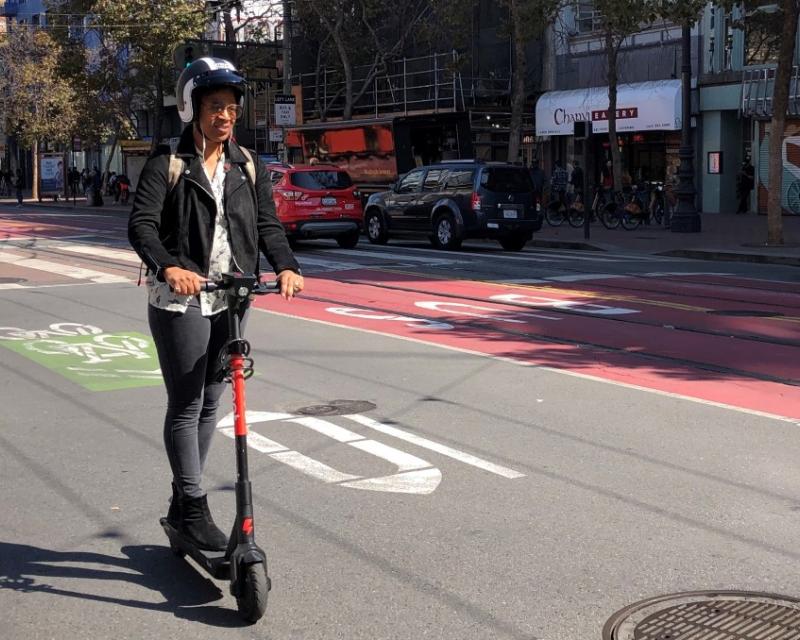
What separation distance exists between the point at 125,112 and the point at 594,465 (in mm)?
46985

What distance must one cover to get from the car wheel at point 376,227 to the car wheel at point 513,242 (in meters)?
2.69

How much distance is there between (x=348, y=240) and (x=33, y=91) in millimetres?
39891

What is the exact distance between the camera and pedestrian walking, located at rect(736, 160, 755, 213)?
1329 inches

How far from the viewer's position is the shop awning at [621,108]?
1330 inches

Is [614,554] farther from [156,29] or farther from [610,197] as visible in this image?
[156,29]

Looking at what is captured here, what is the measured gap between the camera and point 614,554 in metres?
4.82

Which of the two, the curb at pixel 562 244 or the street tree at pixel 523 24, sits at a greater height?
the street tree at pixel 523 24

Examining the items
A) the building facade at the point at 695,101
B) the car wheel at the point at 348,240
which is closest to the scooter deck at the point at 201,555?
the car wheel at the point at 348,240

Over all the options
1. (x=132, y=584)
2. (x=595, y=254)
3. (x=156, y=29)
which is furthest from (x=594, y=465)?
(x=156, y=29)

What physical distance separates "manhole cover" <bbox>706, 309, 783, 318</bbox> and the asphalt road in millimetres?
99

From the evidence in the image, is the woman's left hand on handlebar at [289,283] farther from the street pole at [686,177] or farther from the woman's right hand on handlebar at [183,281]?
the street pole at [686,177]

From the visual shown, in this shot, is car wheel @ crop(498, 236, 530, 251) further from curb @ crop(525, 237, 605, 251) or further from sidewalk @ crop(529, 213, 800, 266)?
sidewalk @ crop(529, 213, 800, 266)

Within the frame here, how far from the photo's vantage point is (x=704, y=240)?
81.4ft

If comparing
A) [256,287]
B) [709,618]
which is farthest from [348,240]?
[709,618]
